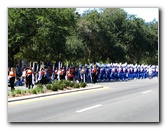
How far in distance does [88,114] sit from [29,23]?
5.53 meters

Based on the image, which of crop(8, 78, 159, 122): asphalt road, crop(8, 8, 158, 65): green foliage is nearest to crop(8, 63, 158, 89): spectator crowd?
crop(8, 8, 158, 65): green foliage

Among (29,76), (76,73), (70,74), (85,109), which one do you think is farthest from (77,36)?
(85,109)

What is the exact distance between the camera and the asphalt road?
382 inches

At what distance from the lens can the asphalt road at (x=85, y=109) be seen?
9711 mm

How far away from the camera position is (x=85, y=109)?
11.3 m

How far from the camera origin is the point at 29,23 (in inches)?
581

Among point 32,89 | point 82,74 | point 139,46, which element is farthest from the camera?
point 82,74

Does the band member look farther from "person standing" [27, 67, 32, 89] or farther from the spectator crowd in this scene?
"person standing" [27, 67, 32, 89]

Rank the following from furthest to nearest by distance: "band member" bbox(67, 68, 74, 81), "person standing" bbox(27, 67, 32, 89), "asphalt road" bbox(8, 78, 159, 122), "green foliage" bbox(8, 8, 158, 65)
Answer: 1. "band member" bbox(67, 68, 74, 81)
2. "person standing" bbox(27, 67, 32, 89)
3. "green foliage" bbox(8, 8, 158, 65)
4. "asphalt road" bbox(8, 78, 159, 122)

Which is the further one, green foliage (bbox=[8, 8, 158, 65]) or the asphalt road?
green foliage (bbox=[8, 8, 158, 65])

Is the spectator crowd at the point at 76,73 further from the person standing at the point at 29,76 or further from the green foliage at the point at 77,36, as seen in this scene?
the green foliage at the point at 77,36

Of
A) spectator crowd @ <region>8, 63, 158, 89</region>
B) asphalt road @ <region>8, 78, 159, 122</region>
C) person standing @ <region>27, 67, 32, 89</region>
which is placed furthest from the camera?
person standing @ <region>27, 67, 32, 89</region>

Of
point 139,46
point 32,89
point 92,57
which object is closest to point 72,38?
point 92,57
